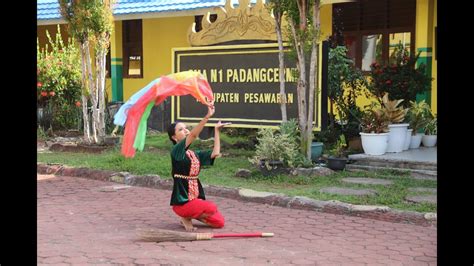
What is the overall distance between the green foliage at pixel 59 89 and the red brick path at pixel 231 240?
25.3ft

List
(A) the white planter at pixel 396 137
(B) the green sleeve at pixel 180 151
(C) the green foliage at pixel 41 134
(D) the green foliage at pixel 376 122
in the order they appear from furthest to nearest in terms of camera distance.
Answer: (C) the green foliage at pixel 41 134 < (A) the white planter at pixel 396 137 < (D) the green foliage at pixel 376 122 < (B) the green sleeve at pixel 180 151

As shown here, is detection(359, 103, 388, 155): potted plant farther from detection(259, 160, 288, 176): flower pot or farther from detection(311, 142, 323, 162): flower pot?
detection(259, 160, 288, 176): flower pot

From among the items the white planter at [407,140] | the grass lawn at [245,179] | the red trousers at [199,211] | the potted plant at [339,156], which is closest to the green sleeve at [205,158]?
the red trousers at [199,211]

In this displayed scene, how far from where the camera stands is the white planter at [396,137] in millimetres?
10555

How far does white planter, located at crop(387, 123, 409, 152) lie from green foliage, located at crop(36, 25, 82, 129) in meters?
8.08

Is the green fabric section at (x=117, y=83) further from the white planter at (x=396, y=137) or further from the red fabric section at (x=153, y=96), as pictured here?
the red fabric section at (x=153, y=96)

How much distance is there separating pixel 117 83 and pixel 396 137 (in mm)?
10422

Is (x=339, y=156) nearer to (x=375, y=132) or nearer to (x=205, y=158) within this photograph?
(x=375, y=132)

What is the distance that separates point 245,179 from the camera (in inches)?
368

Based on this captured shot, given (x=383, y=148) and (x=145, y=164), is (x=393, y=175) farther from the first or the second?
(x=145, y=164)

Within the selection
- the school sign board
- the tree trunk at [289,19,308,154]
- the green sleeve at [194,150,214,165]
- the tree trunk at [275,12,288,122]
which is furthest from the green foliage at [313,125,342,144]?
the green sleeve at [194,150,214,165]

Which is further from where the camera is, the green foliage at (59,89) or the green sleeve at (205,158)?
the green foliage at (59,89)

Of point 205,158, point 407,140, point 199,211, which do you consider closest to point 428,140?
point 407,140
